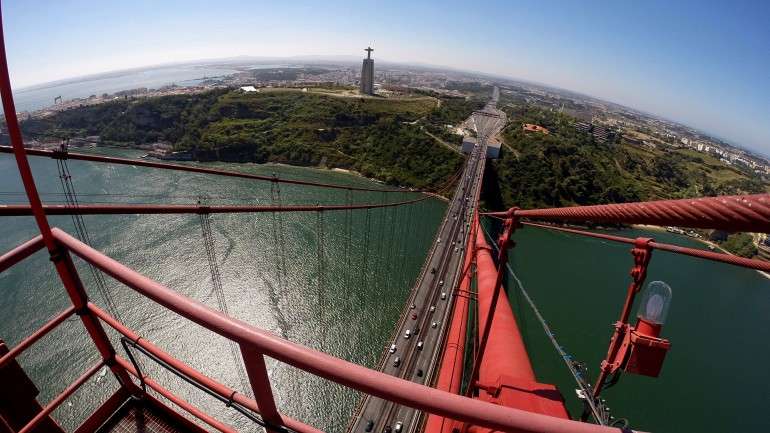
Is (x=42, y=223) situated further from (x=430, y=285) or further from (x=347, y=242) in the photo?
(x=347, y=242)

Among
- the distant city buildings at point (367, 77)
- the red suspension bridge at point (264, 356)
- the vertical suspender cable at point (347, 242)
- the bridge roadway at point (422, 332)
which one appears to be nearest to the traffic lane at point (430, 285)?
the bridge roadway at point (422, 332)

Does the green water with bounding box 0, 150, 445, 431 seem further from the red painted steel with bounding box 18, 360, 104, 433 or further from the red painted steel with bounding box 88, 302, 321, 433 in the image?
the red painted steel with bounding box 88, 302, 321, 433

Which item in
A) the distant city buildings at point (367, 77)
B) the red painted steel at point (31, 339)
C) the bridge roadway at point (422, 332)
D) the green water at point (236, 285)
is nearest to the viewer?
the red painted steel at point (31, 339)

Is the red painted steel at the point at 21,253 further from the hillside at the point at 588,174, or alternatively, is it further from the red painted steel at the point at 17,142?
the hillside at the point at 588,174

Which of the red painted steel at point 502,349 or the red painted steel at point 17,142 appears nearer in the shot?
the red painted steel at point 17,142

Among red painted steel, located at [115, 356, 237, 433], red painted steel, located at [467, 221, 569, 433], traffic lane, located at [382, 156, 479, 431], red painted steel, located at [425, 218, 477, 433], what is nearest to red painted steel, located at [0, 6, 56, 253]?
red painted steel, located at [115, 356, 237, 433]

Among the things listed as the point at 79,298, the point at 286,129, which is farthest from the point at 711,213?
the point at 286,129
